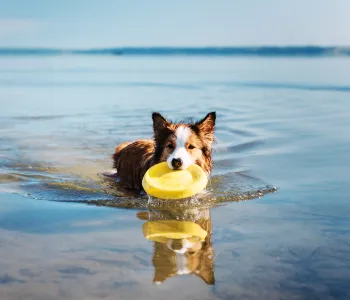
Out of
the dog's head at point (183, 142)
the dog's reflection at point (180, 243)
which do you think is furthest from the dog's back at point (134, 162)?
the dog's reflection at point (180, 243)

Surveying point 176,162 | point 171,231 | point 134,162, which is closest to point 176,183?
point 176,162

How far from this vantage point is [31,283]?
15.1ft

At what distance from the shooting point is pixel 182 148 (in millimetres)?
7035

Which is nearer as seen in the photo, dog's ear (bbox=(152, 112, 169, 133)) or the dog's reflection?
the dog's reflection

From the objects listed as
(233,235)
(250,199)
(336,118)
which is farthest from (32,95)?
(233,235)

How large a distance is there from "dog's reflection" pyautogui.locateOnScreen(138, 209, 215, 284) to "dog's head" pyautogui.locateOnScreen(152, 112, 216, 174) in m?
0.65

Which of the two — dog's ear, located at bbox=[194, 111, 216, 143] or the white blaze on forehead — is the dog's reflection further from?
dog's ear, located at bbox=[194, 111, 216, 143]

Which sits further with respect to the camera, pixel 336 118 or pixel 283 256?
pixel 336 118

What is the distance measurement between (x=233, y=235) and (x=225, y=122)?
9746mm

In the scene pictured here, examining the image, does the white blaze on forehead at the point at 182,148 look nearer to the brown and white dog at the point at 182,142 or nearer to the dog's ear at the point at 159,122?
the brown and white dog at the point at 182,142

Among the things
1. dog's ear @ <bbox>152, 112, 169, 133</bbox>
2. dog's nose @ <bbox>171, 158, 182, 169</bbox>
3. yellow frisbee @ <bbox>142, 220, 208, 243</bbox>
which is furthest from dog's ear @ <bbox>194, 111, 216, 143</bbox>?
yellow frisbee @ <bbox>142, 220, 208, 243</bbox>

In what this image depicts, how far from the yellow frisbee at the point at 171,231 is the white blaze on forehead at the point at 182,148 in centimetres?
76

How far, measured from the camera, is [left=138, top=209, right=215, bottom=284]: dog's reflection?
4.86m

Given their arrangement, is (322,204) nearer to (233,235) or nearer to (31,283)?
(233,235)
